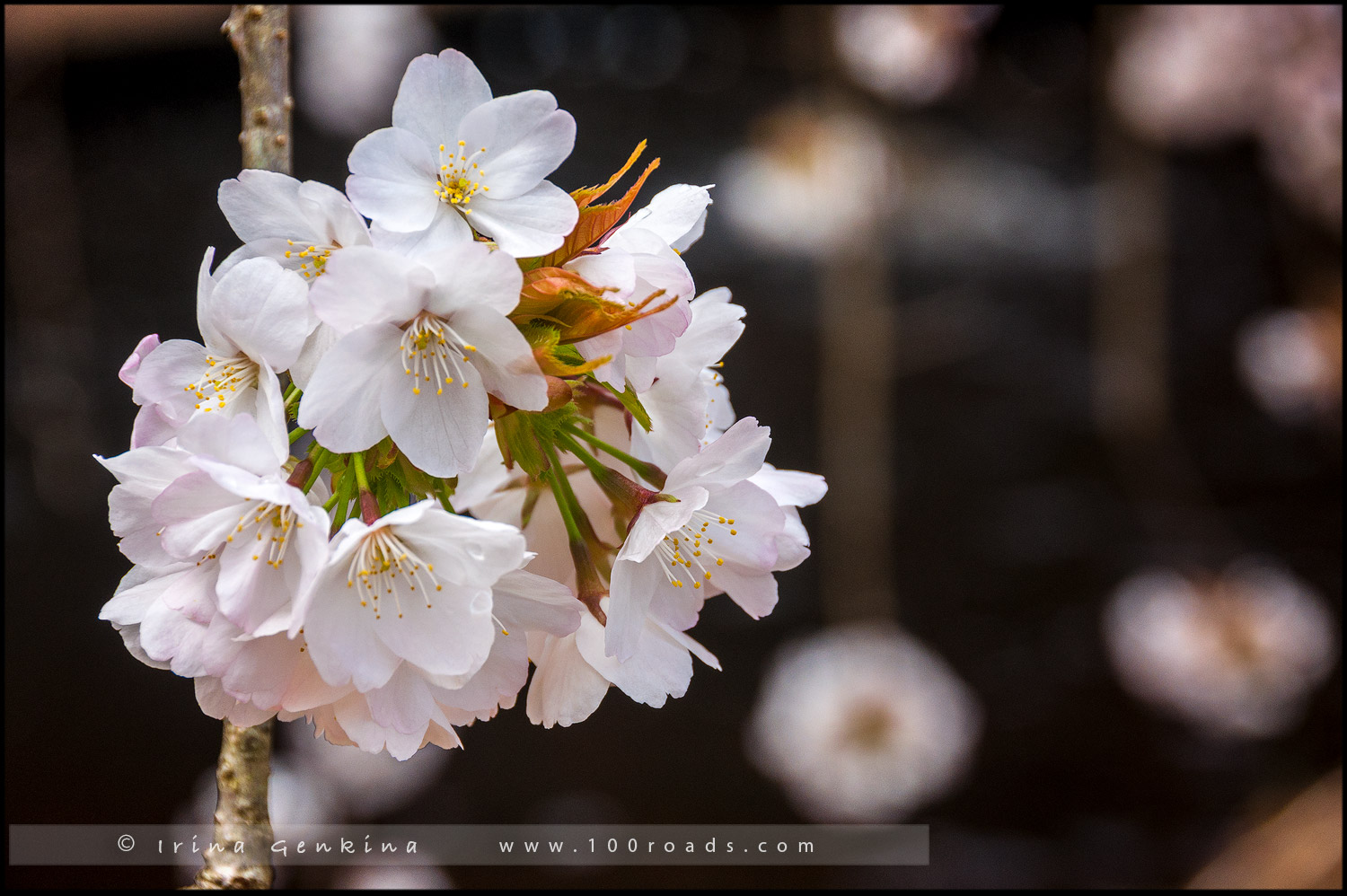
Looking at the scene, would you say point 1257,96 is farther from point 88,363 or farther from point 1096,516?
point 88,363

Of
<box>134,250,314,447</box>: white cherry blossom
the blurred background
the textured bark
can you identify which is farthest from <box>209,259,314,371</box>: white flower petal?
the blurred background

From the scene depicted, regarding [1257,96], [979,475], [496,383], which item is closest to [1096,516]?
[979,475]

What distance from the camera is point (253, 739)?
0.45 m

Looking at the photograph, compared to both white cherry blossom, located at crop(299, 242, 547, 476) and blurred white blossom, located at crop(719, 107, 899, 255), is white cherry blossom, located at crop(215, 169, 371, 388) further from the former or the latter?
blurred white blossom, located at crop(719, 107, 899, 255)

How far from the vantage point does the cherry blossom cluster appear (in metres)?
0.29

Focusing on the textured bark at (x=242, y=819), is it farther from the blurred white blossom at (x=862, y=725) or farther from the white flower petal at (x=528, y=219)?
the blurred white blossom at (x=862, y=725)

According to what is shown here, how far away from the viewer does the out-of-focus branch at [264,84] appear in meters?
0.45

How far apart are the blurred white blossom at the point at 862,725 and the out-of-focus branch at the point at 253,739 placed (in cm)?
140

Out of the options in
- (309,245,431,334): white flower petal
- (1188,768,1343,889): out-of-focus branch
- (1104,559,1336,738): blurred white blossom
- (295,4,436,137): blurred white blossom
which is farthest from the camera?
(1104,559,1336,738): blurred white blossom

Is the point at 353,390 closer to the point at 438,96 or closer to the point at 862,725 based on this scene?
the point at 438,96

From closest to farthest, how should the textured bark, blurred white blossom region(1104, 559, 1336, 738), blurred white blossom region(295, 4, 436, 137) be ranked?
1. the textured bark
2. blurred white blossom region(295, 4, 436, 137)
3. blurred white blossom region(1104, 559, 1336, 738)

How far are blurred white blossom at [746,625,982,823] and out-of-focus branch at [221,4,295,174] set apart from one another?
151 cm

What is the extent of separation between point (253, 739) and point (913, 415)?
5.17 feet

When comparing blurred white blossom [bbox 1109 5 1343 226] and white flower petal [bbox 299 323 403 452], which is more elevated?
blurred white blossom [bbox 1109 5 1343 226]
